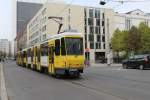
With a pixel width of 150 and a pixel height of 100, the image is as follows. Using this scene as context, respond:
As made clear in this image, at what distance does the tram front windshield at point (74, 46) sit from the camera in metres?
23.6

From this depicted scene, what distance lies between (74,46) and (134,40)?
5498 cm

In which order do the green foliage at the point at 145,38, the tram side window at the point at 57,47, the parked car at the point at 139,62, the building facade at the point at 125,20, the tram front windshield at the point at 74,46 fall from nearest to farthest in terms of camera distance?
the tram front windshield at the point at 74,46
the tram side window at the point at 57,47
the parked car at the point at 139,62
the green foliage at the point at 145,38
the building facade at the point at 125,20

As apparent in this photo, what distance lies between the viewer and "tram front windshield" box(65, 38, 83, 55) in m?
23.6

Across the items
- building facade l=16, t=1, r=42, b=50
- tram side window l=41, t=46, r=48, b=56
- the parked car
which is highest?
building facade l=16, t=1, r=42, b=50

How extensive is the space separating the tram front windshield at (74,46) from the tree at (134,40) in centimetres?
5446

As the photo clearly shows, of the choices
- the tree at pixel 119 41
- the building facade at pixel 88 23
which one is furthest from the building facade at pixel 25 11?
the tree at pixel 119 41

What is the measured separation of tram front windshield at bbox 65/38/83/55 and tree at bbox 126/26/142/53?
54.5 m

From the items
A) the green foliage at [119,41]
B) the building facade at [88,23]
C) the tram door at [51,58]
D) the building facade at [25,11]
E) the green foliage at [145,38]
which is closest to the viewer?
the tram door at [51,58]

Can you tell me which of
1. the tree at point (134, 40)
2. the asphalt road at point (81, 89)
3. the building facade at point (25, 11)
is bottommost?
the asphalt road at point (81, 89)

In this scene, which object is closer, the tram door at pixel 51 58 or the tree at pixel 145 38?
the tram door at pixel 51 58

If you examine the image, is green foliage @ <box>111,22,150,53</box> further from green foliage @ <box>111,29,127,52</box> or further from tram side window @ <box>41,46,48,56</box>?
tram side window @ <box>41,46,48,56</box>

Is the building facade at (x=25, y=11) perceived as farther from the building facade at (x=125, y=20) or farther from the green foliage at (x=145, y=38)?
the green foliage at (x=145, y=38)

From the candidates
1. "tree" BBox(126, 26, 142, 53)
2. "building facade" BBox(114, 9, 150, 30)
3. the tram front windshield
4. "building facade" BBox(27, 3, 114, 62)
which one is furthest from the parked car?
"building facade" BBox(114, 9, 150, 30)

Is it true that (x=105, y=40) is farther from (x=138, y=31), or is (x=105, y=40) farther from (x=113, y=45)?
(x=138, y=31)
